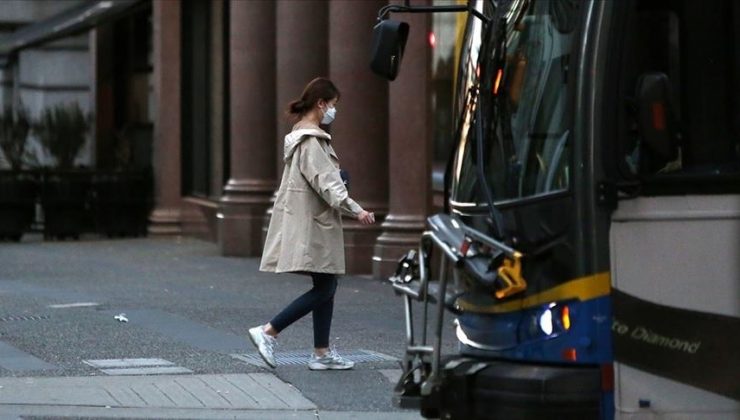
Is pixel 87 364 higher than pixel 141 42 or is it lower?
lower

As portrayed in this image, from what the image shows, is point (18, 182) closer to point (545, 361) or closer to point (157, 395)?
point (157, 395)

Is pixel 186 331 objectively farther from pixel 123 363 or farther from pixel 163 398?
pixel 163 398

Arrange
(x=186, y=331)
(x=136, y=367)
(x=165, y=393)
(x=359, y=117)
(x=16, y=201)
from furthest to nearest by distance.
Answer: (x=16, y=201), (x=359, y=117), (x=186, y=331), (x=136, y=367), (x=165, y=393)

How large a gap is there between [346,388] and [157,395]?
1.15m

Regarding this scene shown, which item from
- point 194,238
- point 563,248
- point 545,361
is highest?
point 563,248

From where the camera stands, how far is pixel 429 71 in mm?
16938

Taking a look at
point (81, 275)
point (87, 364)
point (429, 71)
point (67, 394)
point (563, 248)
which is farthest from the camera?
point (81, 275)

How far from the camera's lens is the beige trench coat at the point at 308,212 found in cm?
1069

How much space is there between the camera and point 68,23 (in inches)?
1065

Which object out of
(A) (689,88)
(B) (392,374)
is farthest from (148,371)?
(A) (689,88)

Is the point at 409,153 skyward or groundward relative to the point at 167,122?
skyward

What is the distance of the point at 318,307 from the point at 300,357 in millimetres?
861

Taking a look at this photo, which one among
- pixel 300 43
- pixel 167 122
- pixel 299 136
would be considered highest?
pixel 300 43

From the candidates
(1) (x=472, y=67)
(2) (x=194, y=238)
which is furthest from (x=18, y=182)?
(1) (x=472, y=67)
